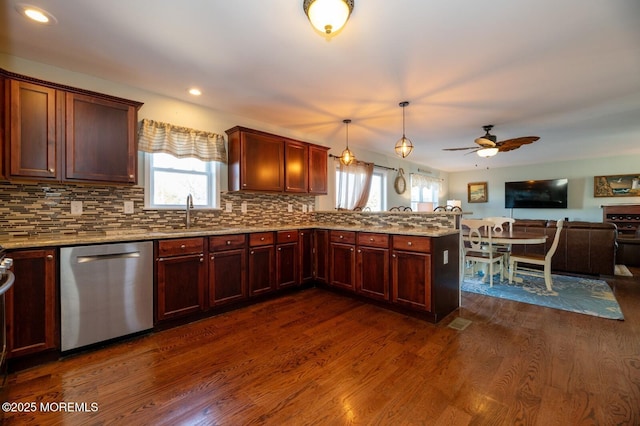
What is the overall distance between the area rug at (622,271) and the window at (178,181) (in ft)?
21.3

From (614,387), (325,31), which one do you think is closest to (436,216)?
(614,387)

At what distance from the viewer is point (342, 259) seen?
141 inches

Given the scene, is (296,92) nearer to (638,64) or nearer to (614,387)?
(638,64)

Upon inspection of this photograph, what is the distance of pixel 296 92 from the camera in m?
3.13

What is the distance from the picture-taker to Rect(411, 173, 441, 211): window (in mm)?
7668

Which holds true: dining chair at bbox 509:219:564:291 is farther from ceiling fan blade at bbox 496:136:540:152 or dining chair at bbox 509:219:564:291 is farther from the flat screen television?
the flat screen television

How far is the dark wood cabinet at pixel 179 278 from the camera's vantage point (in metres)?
2.55

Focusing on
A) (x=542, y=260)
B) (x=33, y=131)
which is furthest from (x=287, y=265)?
(x=542, y=260)

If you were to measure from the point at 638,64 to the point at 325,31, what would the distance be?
2999mm

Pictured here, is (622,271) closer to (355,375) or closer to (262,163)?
(355,375)

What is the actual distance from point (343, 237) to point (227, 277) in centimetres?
146

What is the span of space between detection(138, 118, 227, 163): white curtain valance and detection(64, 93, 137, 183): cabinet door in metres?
0.34

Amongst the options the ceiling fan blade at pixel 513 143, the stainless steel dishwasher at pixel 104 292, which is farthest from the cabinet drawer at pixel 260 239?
the ceiling fan blade at pixel 513 143

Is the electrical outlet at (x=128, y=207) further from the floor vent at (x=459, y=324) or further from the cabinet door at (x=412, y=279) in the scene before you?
the floor vent at (x=459, y=324)
